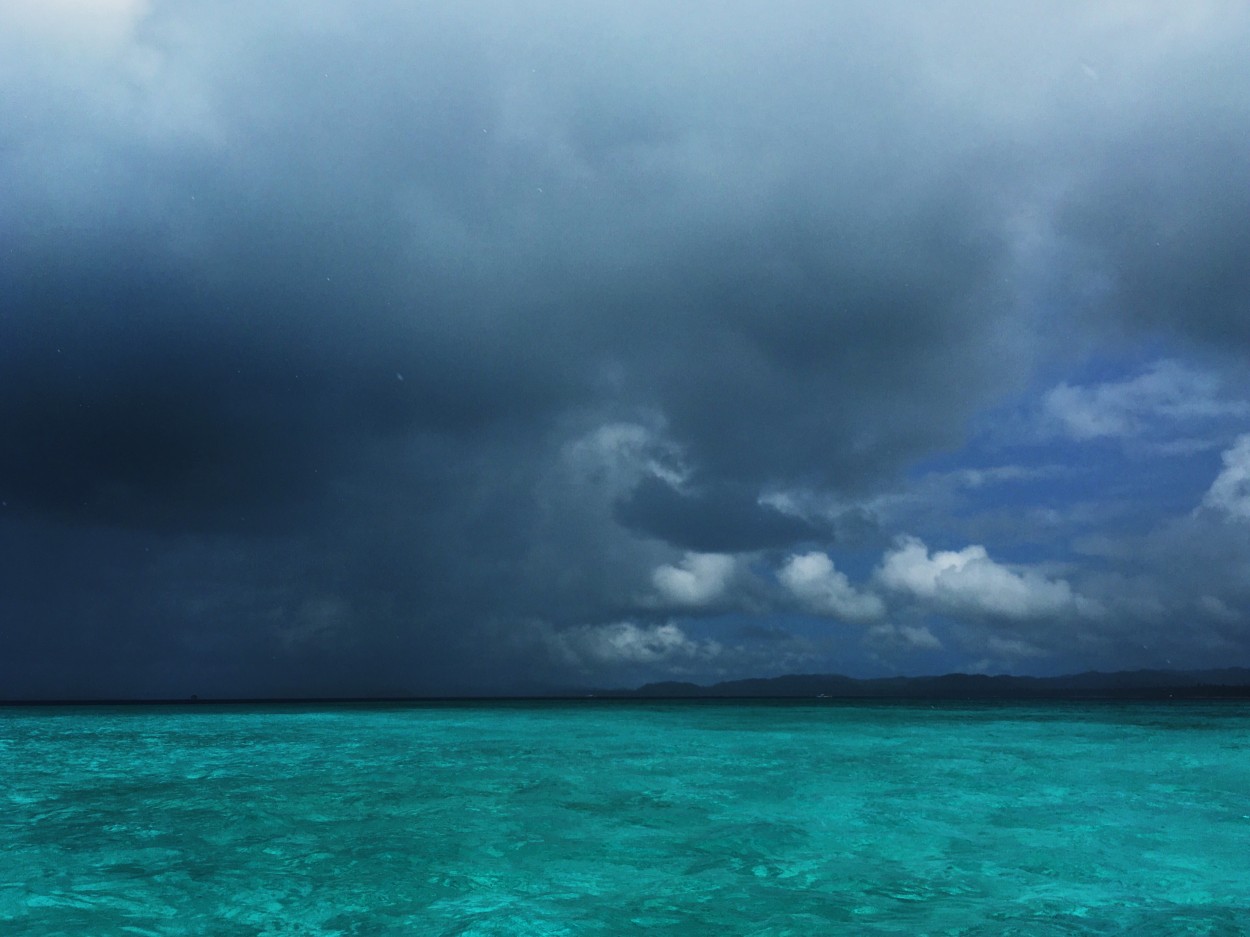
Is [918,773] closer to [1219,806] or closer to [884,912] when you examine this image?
[1219,806]

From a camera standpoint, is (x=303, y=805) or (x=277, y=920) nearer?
(x=277, y=920)

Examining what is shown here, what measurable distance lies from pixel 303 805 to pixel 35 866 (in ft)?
20.6

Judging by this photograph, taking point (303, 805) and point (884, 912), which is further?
point (303, 805)

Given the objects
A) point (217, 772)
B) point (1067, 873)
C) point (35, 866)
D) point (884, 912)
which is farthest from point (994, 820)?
point (217, 772)

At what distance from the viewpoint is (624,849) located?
45.6 ft

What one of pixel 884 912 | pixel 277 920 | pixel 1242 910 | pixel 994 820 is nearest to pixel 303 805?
pixel 277 920

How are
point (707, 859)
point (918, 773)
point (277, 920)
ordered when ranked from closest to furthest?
point (277, 920) → point (707, 859) → point (918, 773)

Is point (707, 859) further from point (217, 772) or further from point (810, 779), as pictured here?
A: point (217, 772)

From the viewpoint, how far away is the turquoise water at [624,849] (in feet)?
33.6

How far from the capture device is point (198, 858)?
13203 millimetres

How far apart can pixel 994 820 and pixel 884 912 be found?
7.96 meters

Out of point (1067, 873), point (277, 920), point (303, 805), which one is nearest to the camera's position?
point (277, 920)

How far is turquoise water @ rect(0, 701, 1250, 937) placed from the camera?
10227 mm

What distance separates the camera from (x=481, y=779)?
23.8m
